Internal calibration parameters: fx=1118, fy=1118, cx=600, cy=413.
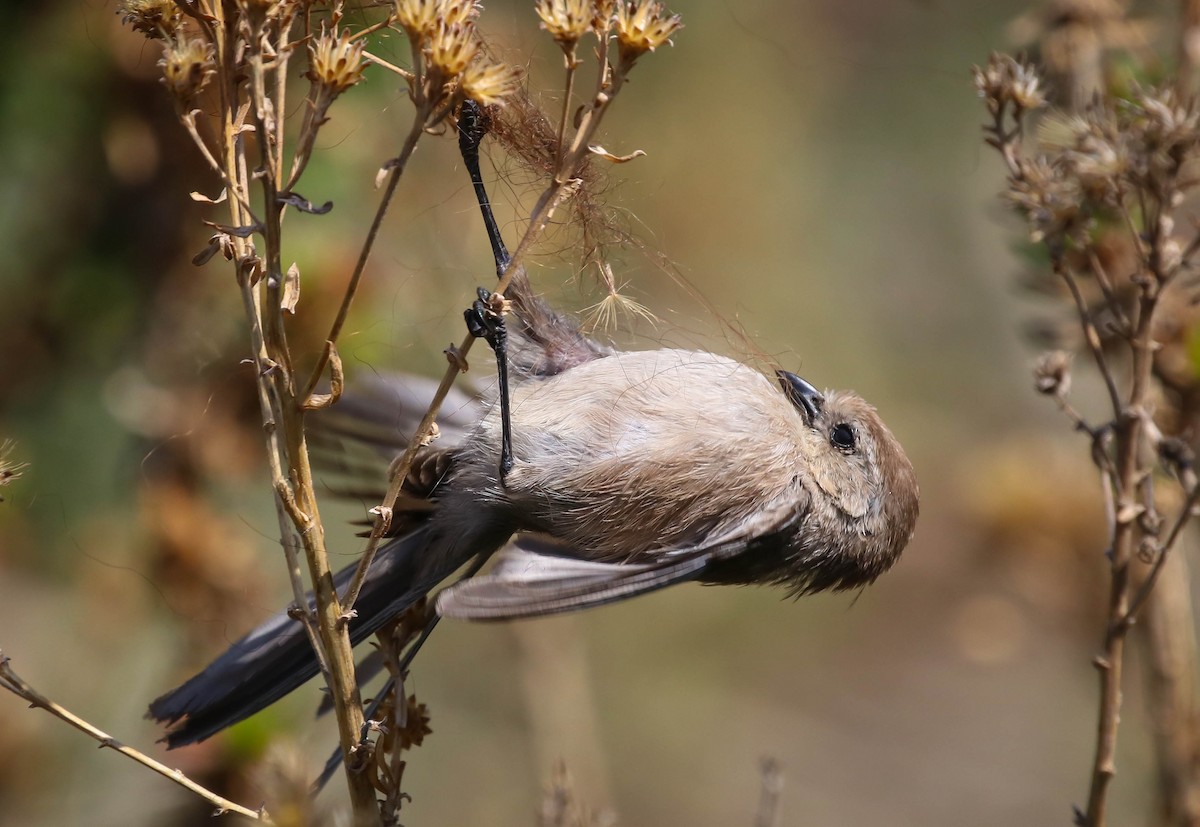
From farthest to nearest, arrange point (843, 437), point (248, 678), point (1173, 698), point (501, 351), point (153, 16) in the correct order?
point (843, 437) → point (1173, 698) → point (501, 351) → point (248, 678) → point (153, 16)

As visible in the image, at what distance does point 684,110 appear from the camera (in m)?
8.40

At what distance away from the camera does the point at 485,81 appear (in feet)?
5.08

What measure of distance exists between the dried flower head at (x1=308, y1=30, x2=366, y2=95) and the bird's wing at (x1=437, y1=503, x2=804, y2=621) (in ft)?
2.75

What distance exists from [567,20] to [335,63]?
0.33m

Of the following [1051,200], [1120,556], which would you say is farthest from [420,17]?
[1120,556]

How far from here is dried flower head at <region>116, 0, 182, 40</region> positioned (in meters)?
1.58

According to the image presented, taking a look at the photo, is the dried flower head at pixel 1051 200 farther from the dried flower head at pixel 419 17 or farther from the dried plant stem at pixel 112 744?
the dried plant stem at pixel 112 744

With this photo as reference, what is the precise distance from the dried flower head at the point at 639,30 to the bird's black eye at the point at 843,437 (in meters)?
1.33

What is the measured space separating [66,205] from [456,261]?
1.21 meters

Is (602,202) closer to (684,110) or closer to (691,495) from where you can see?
(691,495)

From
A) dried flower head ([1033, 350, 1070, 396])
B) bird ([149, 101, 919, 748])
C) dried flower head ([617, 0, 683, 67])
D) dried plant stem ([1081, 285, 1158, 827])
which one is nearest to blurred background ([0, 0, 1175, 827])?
bird ([149, 101, 919, 748])

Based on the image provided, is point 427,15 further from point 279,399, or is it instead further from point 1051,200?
point 1051,200

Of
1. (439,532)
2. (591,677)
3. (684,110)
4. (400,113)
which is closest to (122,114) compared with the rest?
(400,113)

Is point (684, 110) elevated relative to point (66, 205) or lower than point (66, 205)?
elevated
